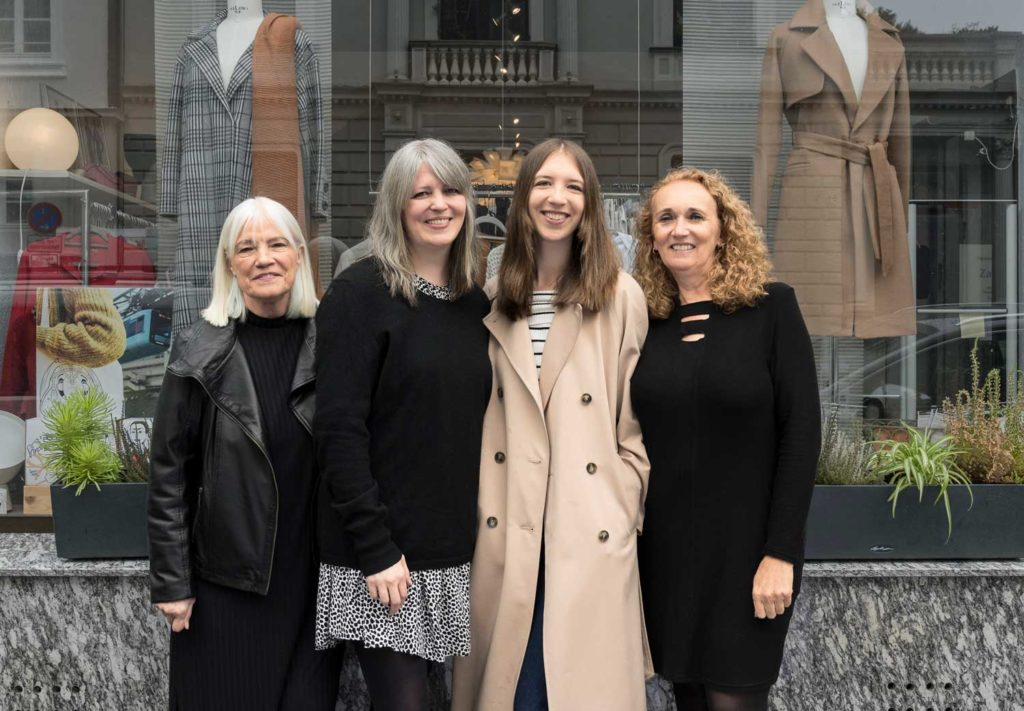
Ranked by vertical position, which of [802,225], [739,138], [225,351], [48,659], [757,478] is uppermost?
[739,138]

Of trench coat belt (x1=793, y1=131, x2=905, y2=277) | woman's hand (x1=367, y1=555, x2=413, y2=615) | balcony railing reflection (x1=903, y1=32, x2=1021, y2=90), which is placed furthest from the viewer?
balcony railing reflection (x1=903, y1=32, x2=1021, y2=90)

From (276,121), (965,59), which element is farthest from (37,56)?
(965,59)

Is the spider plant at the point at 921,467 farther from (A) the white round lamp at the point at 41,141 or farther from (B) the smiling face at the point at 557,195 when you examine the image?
(A) the white round lamp at the point at 41,141

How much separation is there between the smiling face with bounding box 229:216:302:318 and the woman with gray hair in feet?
0.57

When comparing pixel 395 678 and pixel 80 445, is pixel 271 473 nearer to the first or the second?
pixel 395 678

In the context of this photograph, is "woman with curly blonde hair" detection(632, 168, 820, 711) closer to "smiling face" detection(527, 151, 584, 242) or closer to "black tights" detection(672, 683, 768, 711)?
"black tights" detection(672, 683, 768, 711)

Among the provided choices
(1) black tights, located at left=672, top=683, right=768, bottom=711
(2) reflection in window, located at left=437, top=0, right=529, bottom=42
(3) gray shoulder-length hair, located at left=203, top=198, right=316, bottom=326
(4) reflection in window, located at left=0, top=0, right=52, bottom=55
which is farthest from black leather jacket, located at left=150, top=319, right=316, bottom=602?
(4) reflection in window, located at left=0, top=0, right=52, bottom=55

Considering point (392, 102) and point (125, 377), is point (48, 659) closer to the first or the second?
point (125, 377)

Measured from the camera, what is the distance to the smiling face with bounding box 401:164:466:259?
236 centimetres

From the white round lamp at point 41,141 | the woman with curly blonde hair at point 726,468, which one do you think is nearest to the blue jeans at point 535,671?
the woman with curly blonde hair at point 726,468

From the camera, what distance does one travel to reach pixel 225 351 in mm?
2402

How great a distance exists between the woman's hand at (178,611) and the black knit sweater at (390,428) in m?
0.36

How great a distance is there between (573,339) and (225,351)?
2.80 feet

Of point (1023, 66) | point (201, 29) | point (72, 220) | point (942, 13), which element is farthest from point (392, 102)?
point (1023, 66)
